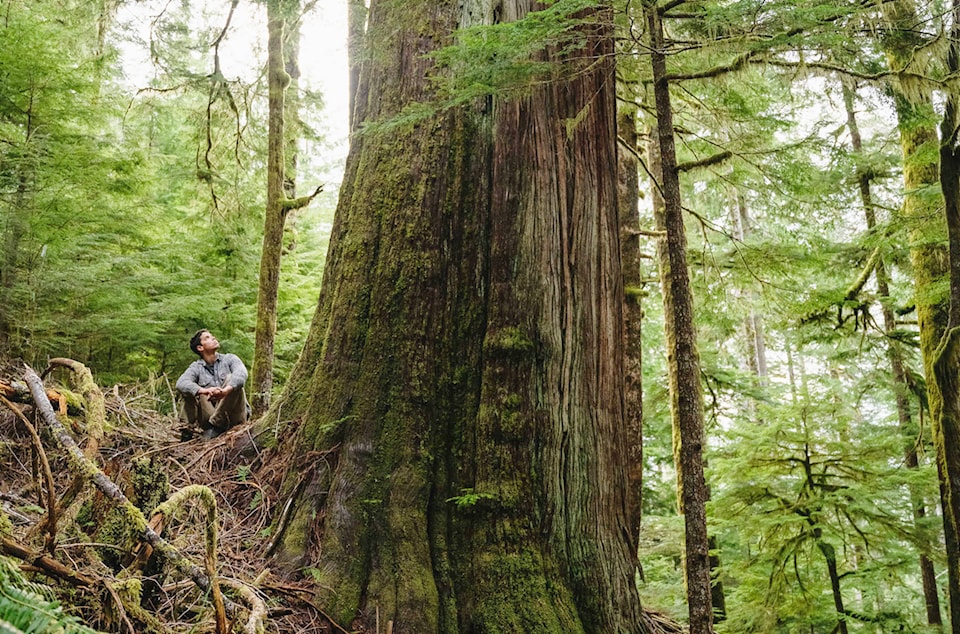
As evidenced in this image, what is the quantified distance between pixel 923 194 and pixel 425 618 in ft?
20.8

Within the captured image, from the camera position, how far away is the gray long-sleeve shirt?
18.3 feet

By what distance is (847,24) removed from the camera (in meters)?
4.27

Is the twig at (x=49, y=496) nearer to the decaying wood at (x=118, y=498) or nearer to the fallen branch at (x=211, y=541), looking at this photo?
the decaying wood at (x=118, y=498)

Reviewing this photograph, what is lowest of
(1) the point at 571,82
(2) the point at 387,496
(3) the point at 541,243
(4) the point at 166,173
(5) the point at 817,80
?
(2) the point at 387,496

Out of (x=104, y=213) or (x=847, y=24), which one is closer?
(x=847, y=24)

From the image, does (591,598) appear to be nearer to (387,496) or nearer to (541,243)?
(387,496)

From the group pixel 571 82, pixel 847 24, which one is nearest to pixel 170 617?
pixel 571 82

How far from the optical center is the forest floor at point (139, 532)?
6.55ft

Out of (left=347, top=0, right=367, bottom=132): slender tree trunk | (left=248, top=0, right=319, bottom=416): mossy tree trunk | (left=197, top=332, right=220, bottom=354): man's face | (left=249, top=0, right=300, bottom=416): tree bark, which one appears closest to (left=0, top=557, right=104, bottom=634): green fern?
(left=347, top=0, right=367, bottom=132): slender tree trunk

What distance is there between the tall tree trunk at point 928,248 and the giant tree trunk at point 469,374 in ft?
7.84

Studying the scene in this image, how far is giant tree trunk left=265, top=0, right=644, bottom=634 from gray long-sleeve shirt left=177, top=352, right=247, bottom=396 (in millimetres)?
1396

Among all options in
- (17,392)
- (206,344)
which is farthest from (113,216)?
(17,392)

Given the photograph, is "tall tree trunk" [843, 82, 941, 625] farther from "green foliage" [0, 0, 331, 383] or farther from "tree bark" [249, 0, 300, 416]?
"green foliage" [0, 0, 331, 383]

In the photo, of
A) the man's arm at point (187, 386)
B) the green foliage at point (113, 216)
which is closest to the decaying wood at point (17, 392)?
the man's arm at point (187, 386)
